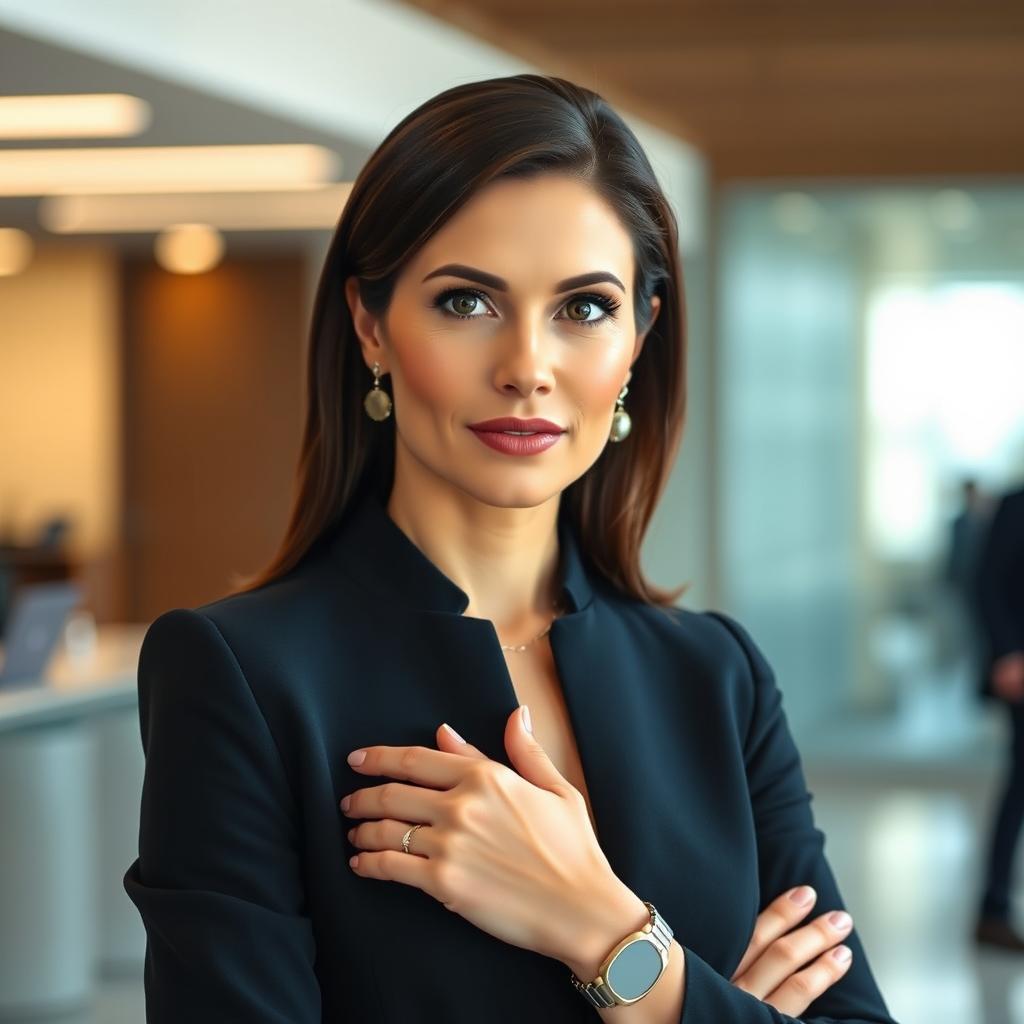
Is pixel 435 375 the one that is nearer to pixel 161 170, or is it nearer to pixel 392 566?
pixel 392 566

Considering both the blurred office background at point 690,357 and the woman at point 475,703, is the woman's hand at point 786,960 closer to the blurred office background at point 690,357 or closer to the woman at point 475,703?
the woman at point 475,703

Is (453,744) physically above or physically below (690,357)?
below

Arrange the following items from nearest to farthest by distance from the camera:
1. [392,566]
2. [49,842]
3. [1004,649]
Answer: [392,566]
[49,842]
[1004,649]

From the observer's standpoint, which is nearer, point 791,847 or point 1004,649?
point 791,847

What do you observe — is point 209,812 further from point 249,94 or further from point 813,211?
point 813,211

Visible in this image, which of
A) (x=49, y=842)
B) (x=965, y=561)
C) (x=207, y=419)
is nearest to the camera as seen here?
(x=49, y=842)

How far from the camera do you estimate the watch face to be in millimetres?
1363

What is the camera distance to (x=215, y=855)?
1.32 m

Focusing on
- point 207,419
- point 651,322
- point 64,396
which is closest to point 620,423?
point 651,322

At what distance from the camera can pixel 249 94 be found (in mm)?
5770

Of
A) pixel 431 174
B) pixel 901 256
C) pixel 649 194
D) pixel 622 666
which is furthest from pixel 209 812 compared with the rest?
pixel 901 256

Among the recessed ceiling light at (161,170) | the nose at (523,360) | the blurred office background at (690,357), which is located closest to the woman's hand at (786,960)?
the nose at (523,360)

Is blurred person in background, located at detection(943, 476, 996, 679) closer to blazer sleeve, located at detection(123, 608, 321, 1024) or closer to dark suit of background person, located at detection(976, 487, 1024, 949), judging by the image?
dark suit of background person, located at detection(976, 487, 1024, 949)

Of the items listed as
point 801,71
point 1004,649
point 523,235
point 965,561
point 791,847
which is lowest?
point 791,847
